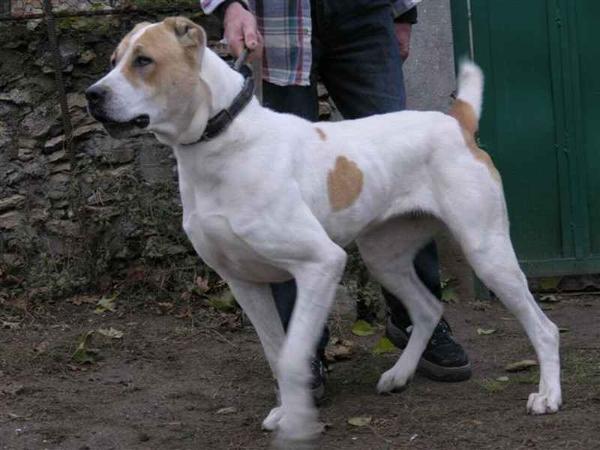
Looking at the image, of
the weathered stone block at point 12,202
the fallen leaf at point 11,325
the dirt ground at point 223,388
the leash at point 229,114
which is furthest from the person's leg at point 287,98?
A: the weathered stone block at point 12,202

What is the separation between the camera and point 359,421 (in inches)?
173

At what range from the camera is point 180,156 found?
4086 mm

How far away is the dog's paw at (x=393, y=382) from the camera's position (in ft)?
15.8

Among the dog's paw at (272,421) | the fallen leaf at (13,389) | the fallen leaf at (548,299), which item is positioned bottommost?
the fallen leaf at (548,299)

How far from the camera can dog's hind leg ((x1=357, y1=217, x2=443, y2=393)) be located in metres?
4.73

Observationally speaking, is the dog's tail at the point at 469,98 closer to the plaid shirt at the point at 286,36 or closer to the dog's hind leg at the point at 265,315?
the plaid shirt at the point at 286,36

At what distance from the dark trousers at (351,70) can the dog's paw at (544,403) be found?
764 millimetres

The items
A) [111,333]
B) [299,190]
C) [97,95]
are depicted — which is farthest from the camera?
[111,333]

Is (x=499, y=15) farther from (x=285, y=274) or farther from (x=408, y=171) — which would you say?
(x=285, y=274)

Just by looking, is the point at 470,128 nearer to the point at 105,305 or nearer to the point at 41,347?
the point at 41,347

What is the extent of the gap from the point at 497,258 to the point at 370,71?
96 centimetres

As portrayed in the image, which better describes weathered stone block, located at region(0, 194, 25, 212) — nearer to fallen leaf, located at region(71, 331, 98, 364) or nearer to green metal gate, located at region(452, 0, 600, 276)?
fallen leaf, located at region(71, 331, 98, 364)

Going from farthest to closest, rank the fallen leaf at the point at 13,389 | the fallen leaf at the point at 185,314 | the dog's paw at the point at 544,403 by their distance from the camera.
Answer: the fallen leaf at the point at 185,314, the fallen leaf at the point at 13,389, the dog's paw at the point at 544,403

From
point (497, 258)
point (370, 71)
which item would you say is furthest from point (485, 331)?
point (370, 71)
